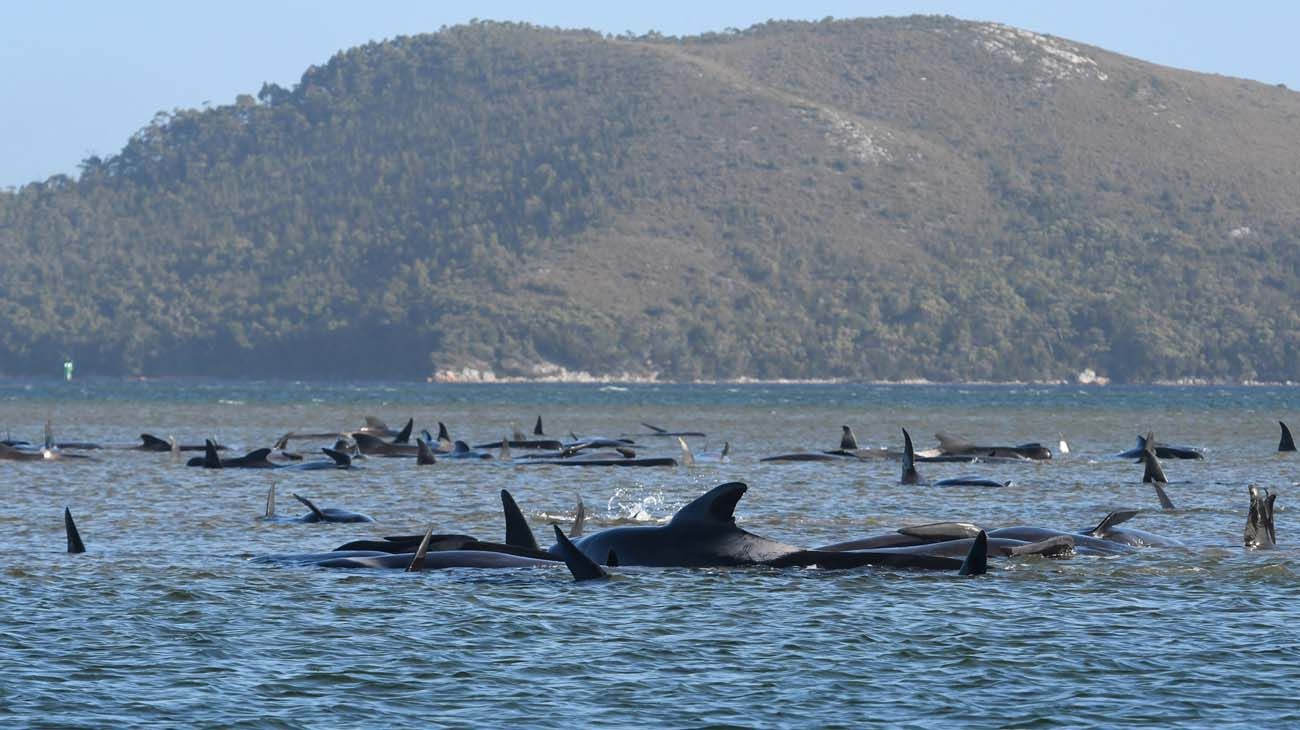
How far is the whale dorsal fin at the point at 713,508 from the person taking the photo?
20.0 meters

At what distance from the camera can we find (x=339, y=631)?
57.4 feet

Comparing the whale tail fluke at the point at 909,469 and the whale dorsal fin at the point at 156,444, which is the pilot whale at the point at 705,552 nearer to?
the whale tail fluke at the point at 909,469

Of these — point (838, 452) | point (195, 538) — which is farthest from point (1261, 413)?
point (195, 538)

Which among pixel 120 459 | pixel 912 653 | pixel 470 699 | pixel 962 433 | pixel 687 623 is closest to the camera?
pixel 470 699

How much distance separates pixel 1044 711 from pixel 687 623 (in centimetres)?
445

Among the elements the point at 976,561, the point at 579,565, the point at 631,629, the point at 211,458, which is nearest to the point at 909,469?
the point at 211,458

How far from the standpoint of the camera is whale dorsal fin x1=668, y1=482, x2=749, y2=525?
20.0 metres

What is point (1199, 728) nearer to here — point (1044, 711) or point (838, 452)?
point (1044, 711)

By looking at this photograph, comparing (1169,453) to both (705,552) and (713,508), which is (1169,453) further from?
(713,508)

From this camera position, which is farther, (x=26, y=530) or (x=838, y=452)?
(x=838, y=452)

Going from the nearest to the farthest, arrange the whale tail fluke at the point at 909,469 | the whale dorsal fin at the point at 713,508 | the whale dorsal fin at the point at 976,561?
the whale dorsal fin at the point at 713,508 → the whale dorsal fin at the point at 976,561 → the whale tail fluke at the point at 909,469

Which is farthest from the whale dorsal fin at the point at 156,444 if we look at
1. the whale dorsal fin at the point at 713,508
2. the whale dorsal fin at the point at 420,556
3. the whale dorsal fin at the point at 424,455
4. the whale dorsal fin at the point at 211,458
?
the whale dorsal fin at the point at 713,508

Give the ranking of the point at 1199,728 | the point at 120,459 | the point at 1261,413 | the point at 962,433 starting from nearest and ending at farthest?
the point at 1199,728 < the point at 120,459 < the point at 962,433 < the point at 1261,413

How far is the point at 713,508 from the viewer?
2081 cm
